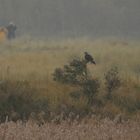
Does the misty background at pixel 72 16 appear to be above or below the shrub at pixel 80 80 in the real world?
above

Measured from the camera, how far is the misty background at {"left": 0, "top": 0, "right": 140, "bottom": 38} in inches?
1956

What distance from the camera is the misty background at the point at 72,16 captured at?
49688mm

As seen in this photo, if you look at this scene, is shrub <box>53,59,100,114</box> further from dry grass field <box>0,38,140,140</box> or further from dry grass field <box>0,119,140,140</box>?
dry grass field <box>0,119,140,140</box>

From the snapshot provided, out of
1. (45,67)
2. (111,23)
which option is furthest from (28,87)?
(111,23)

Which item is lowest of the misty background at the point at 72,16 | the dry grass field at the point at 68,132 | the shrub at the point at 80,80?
the dry grass field at the point at 68,132

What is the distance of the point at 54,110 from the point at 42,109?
10.0 inches

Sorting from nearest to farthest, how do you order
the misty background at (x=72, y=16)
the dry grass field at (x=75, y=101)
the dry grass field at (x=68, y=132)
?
the dry grass field at (x=68, y=132)
the dry grass field at (x=75, y=101)
the misty background at (x=72, y=16)

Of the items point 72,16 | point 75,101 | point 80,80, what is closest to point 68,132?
point 75,101

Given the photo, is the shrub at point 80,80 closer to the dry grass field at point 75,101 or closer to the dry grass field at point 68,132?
the dry grass field at point 75,101

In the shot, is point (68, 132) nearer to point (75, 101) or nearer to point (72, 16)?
point (75, 101)

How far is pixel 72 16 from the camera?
180 feet

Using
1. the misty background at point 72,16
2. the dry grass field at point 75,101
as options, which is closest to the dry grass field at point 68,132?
the dry grass field at point 75,101

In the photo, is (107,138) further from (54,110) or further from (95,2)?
(95,2)

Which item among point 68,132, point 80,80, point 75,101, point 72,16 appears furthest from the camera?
point 72,16
